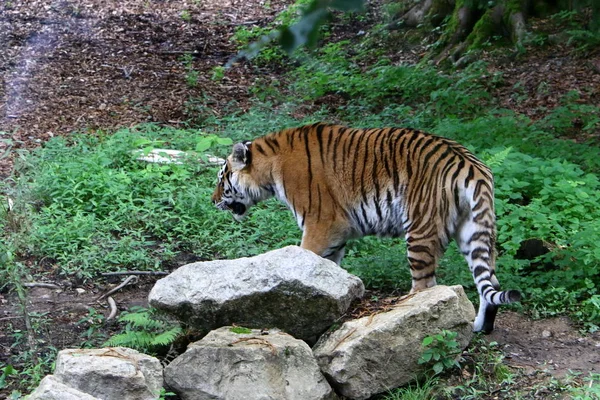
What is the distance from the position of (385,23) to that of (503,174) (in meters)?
7.43

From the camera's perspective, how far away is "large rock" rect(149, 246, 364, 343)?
489cm

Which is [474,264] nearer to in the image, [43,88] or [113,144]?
[113,144]

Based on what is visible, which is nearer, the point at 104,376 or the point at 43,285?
the point at 104,376

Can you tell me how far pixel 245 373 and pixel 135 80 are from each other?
895 cm

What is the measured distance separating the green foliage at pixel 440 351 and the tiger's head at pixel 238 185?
228 centimetres

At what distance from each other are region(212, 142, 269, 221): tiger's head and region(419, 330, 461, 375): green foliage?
2.28 meters

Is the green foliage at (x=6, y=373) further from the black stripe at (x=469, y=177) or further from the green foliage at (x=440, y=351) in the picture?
the black stripe at (x=469, y=177)

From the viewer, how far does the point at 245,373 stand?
4.65 meters

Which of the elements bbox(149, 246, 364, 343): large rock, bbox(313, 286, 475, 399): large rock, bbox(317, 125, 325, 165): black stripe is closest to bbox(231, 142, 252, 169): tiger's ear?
bbox(317, 125, 325, 165): black stripe

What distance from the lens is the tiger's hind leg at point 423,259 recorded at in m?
5.49

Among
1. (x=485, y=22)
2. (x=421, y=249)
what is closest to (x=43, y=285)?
(x=421, y=249)

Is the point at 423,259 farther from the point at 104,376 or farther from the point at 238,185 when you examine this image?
the point at 104,376

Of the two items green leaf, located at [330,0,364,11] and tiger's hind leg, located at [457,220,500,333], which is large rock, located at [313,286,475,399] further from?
green leaf, located at [330,0,364,11]

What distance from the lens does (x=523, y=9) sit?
39.4 feet
